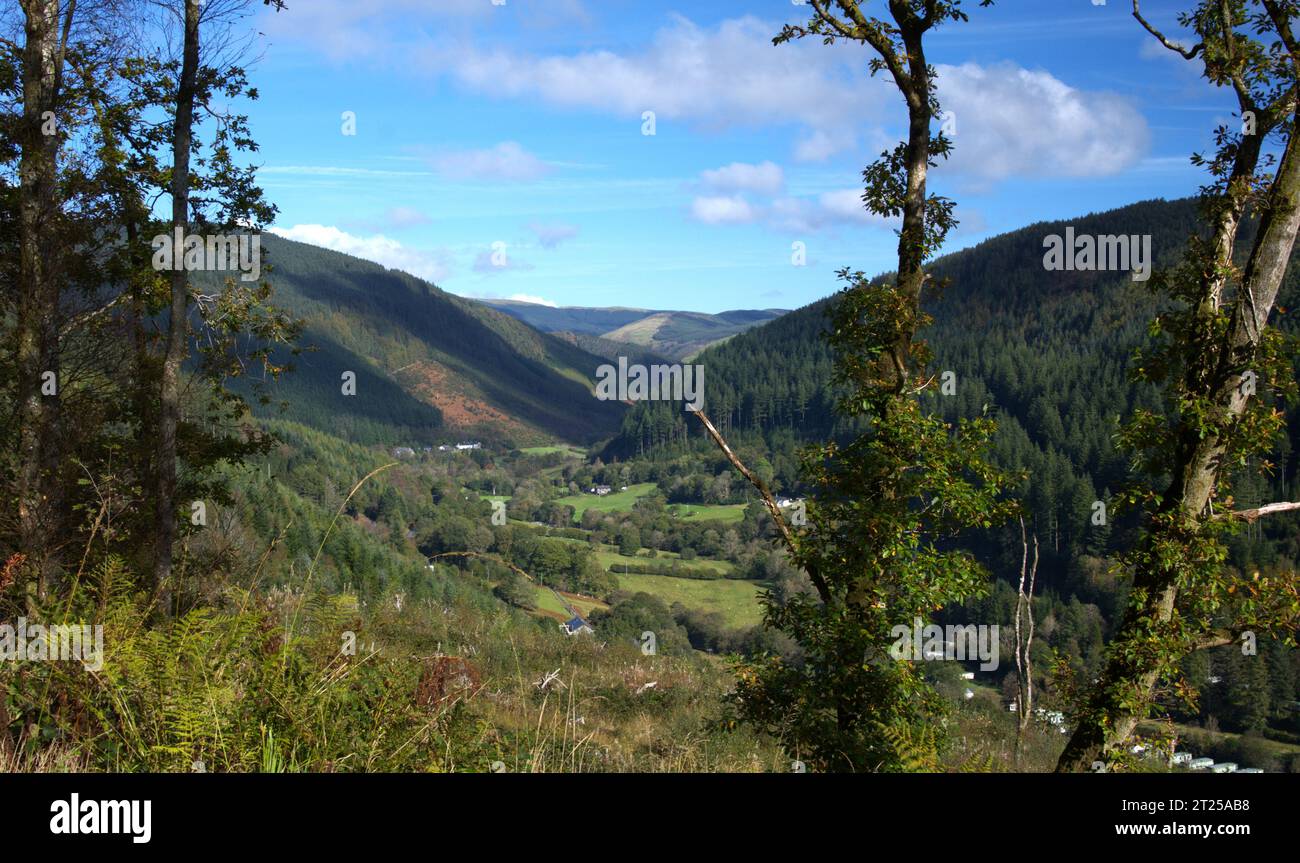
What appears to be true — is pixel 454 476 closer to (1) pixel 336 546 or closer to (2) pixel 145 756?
(1) pixel 336 546

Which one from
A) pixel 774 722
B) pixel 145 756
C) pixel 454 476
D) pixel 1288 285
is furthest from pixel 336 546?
pixel 454 476

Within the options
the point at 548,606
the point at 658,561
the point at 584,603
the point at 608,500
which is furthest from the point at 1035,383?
the point at 548,606

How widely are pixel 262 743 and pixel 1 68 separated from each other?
1399 centimetres

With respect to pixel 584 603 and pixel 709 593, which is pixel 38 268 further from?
pixel 709 593

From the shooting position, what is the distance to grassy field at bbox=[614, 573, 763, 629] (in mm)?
76562

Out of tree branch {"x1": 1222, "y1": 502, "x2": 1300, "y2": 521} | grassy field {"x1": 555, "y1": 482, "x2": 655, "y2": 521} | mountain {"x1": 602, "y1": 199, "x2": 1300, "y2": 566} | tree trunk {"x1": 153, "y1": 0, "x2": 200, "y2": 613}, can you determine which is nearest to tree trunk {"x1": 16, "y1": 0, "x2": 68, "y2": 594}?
tree trunk {"x1": 153, "y1": 0, "x2": 200, "y2": 613}

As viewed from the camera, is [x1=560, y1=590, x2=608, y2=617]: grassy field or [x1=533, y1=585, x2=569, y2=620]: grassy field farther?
[x1=560, y1=590, x2=608, y2=617]: grassy field

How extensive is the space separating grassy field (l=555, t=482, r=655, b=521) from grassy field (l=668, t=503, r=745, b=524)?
8661 millimetres

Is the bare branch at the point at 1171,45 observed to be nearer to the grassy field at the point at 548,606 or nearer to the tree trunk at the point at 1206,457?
the tree trunk at the point at 1206,457

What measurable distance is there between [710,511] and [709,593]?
38309 mm

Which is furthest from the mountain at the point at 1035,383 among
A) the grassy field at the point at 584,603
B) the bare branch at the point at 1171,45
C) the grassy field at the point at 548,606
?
the bare branch at the point at 1171,45

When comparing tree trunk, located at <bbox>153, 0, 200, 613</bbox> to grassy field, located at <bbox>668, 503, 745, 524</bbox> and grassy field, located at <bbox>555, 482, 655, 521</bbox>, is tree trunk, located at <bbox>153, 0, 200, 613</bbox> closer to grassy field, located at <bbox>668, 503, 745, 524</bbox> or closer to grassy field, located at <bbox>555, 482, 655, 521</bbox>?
grassy field, located at <bbox>668, 503, 745, 524</bbox>

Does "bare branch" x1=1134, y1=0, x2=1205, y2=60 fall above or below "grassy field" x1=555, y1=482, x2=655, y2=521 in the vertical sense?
above
